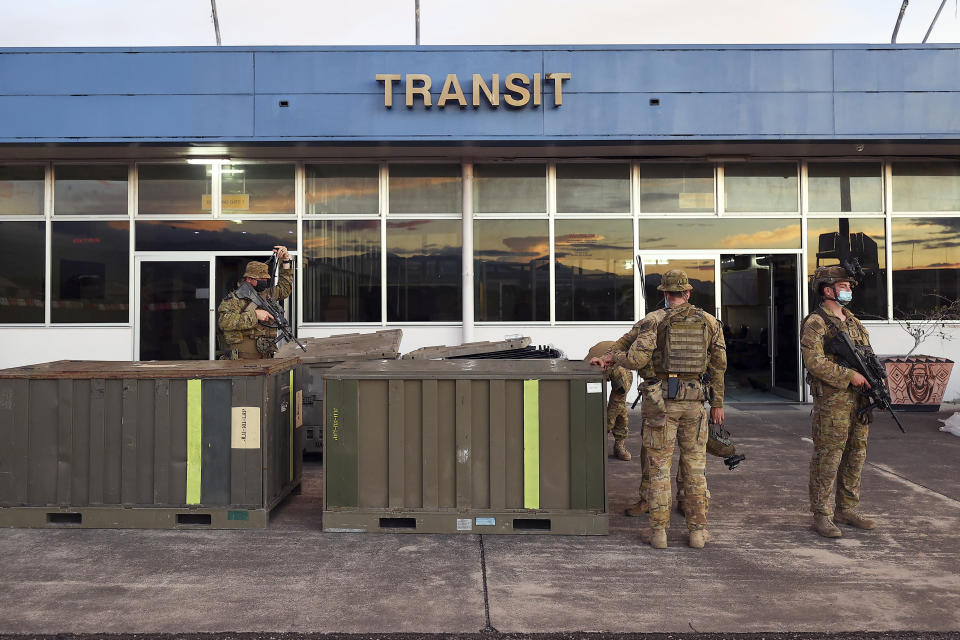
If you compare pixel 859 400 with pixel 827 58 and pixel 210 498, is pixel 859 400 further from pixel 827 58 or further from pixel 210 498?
pixel 827 58

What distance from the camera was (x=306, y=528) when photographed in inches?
178

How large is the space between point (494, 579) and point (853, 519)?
2.81 meters

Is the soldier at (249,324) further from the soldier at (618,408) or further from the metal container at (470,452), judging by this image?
the soldier at (618,408)

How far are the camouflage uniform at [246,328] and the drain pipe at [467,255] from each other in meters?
3.25

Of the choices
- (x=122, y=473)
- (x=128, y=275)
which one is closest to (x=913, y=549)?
(x=122, y=473)

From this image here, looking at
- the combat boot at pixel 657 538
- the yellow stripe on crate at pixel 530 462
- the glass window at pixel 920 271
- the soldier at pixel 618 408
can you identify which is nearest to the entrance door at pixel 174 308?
the soldier at pixel 618 408

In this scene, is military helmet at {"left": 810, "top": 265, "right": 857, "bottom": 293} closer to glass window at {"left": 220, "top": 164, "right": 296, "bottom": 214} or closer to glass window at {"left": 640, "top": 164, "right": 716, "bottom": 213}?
glass window at {"left": 640, "top": 164, "right": 716, "bottom": 213}

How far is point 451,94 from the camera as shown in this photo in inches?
338

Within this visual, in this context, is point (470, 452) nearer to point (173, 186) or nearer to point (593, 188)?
point (593, 188)

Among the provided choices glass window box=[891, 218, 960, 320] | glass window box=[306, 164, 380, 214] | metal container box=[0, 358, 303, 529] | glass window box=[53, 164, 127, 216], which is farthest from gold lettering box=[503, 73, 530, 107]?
glass window box=[891, 218, 960, 320]

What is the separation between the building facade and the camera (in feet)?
28.3

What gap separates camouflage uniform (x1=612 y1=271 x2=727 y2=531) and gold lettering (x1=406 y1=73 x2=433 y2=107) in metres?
5.44

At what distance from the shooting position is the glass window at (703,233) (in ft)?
32.8

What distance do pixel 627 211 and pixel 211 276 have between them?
669 centimetres
